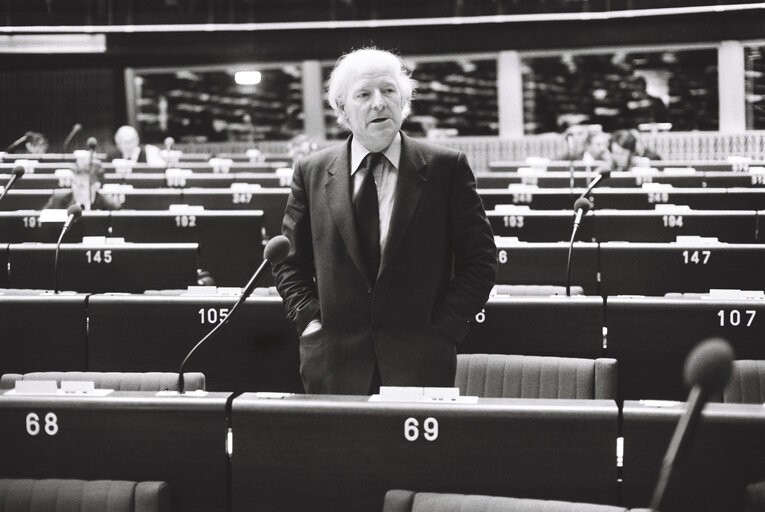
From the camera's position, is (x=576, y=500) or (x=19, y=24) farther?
(x=19, y=24)

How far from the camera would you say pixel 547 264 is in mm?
4309

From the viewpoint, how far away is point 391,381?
8.18ft

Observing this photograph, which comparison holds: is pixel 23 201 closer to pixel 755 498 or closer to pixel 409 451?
pixel 409 451

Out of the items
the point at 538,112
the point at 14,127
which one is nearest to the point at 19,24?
the point at 14,127

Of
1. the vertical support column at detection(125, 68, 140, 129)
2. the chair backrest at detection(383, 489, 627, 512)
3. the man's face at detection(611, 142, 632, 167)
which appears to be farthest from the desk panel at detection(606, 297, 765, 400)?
the vertical support column at detection(125, 68, 140, 129)

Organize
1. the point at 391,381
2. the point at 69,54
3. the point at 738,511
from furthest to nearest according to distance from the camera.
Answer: the point at 69,54, the point at 391,381, the point at 738,511

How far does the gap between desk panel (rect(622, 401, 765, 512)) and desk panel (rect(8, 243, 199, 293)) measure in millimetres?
2730

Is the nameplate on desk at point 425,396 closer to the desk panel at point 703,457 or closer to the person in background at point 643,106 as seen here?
the desk panel at point 703,457

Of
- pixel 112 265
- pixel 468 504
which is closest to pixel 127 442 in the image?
pixel 468 504

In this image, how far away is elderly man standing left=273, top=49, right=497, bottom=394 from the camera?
2496 millimetres

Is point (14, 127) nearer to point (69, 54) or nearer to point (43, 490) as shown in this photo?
point (69, 54)

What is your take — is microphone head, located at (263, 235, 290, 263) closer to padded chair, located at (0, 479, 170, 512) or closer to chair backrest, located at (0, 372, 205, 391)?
padded chair, located at (0, 479, 170, 512)

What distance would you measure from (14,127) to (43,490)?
14.9 metres

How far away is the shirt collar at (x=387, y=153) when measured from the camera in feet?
8.45
